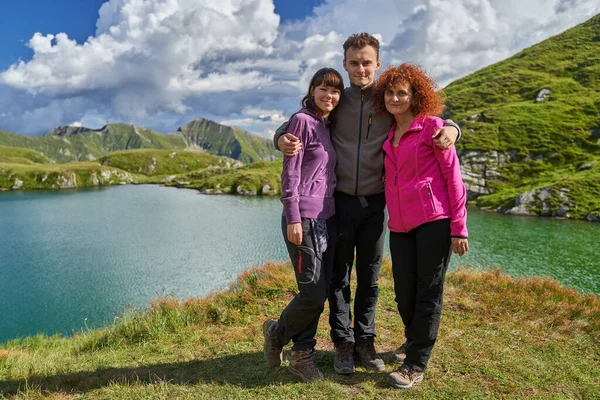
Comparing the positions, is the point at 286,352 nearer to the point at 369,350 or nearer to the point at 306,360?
the point at 306,360

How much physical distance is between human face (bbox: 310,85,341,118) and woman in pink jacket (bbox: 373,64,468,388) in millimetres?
568

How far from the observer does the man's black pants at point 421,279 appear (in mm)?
4621

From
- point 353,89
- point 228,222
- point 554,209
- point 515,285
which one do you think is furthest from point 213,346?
point 554,209

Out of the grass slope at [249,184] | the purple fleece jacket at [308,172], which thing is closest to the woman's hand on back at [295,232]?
the purple fleece jacket at [308,172]

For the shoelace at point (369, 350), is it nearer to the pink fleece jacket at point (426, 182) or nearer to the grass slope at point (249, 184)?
the pink fleece jacket at point (426, 182)

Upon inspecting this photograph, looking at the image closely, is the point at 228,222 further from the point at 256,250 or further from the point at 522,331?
the point at 522,331

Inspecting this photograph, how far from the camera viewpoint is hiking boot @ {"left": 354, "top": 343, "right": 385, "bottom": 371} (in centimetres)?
536

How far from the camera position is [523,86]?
11981 cm

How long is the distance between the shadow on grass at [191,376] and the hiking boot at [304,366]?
127 millimetres

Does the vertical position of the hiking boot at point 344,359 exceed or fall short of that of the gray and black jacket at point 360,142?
it falls short

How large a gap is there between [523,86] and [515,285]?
442 feet

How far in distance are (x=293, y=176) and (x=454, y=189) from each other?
2.01 m

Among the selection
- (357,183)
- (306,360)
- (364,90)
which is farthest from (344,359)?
(364,90)

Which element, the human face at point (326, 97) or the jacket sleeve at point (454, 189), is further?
the human face at point (326, 97)
